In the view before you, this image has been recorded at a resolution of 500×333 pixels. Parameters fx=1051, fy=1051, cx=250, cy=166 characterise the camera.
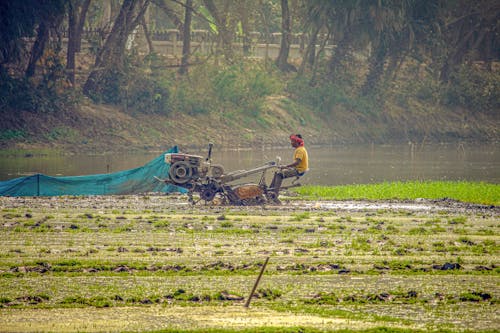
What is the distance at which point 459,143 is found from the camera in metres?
85.8

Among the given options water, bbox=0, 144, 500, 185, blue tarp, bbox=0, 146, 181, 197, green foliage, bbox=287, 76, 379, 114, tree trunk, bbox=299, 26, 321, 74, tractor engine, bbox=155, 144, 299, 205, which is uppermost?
tree trunk, bbox=299, 26, 321, 74

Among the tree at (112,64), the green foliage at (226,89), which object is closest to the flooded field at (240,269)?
the tree at (112,64)

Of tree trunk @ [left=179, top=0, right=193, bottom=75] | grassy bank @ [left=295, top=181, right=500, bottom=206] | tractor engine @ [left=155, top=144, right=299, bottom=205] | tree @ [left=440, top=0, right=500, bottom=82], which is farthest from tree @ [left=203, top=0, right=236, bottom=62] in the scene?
tractor engine @ [left=155, top=144, right=299, bottom=205]

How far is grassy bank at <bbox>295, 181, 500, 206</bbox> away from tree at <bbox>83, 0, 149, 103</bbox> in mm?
30320

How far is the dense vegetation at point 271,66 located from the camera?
211 feet

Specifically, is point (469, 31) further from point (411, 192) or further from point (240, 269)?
point (240, 269)

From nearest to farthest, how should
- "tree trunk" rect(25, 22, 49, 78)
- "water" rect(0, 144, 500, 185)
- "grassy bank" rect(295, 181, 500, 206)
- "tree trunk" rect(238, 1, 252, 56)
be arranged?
"grassy bank" rect(295, 181, 500, 206), "water" rect(0, 144, 500, 185), "tree trunk" rect(25, 22, 49, 78), "tree trunk" rect(238, 1, 252, 56)

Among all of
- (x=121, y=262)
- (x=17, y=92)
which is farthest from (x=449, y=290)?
(x=17, y=92)

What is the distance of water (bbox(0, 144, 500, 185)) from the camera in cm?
5091

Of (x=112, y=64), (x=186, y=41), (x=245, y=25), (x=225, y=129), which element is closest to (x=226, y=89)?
(x=225, y=129)

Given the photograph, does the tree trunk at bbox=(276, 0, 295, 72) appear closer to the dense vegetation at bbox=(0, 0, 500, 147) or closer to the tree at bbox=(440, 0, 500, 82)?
the dense vegetation at bbox=(0, 0, 500, 147)

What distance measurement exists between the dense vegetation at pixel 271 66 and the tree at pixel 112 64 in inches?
3.3

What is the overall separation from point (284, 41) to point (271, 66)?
110 inches

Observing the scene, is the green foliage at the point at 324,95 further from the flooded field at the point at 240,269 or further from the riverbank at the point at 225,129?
the flooded field at the point at 240,269
